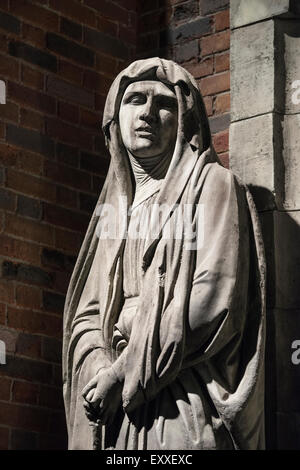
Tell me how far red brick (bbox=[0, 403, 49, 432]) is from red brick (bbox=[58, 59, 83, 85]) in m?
1.34

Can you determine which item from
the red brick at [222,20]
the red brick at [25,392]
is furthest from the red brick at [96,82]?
the red brick at [25,392]

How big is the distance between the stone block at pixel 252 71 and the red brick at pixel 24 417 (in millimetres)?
1328

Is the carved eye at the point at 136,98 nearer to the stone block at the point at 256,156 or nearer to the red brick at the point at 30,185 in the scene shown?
the stone block at the point at 256,156

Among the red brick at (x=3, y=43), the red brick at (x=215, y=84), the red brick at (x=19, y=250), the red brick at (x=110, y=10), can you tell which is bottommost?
the red brick at (x=19, y=250)

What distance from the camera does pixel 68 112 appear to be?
562 cm

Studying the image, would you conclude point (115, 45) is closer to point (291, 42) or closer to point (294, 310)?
point (291, 42)

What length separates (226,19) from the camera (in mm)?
5469

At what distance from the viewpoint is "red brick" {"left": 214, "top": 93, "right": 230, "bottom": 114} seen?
5336mm

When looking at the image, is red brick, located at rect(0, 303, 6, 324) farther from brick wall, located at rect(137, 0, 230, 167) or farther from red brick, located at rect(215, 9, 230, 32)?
red brick, located at rect(215, 9, 230, 32)

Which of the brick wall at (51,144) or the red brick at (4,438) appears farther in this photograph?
the brick wall at (51,144)

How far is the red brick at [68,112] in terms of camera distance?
5.59m

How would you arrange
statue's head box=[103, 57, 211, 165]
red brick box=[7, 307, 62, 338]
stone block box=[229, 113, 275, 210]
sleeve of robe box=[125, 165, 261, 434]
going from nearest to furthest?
sleeve of robe box=[125, 165, 261, 434] → statue's head box=[103, 57, 211, 165] → stone block box=[229, 113, 275, 210] → red brick box=[7, 307, 62, 338]

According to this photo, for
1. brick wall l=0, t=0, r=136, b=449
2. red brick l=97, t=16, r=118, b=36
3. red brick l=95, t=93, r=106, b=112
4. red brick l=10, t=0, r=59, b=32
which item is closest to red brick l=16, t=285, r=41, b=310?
brick wall l=0, t=0, r=136, b=449

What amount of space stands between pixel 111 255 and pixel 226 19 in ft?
4.22
